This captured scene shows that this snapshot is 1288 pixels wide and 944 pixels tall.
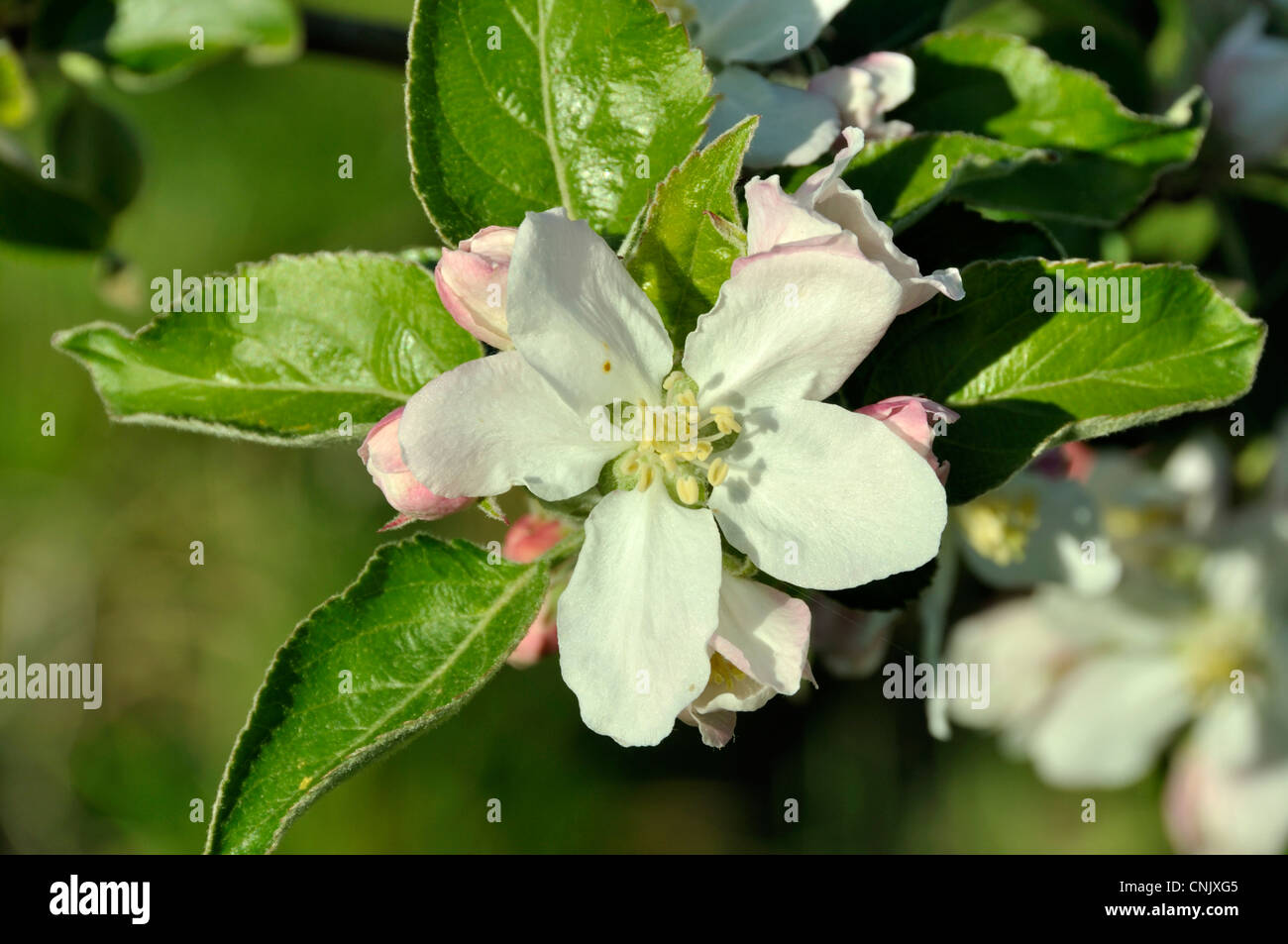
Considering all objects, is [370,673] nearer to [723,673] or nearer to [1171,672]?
[723,673]

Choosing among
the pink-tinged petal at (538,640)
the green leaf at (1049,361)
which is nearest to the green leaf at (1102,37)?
the green leaf at (1049,361)

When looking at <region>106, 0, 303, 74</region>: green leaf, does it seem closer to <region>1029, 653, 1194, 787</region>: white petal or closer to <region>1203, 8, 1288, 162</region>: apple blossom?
<region>1203, 8, 1288, 162</region>: apple blossom

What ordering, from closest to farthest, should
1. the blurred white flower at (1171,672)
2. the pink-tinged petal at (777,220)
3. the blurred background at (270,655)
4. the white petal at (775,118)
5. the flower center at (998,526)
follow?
the pink-tinged petal at (777,220) < the white petal at (775,118) < the flower center at (998,526) < the blurred white flower at (1171,672) < the blurred background at (270,655)

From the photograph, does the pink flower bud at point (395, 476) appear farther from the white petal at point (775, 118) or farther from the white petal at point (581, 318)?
the white petal at point (775, 118)

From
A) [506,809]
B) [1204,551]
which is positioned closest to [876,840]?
[506,809]

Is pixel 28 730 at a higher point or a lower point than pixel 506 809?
higher

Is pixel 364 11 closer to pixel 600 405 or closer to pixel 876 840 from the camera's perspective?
pixel 876 840

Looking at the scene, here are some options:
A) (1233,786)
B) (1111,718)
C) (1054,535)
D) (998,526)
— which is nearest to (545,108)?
(998,526)
